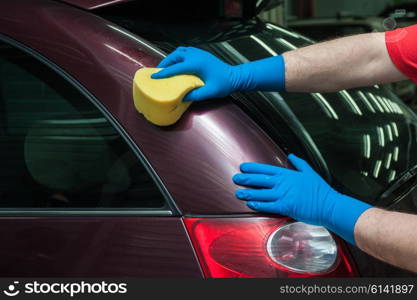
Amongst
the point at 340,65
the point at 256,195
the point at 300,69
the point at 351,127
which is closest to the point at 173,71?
the point at 256,195

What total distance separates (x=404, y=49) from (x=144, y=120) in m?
0.97

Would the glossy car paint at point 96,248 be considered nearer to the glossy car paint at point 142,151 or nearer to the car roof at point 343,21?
the glossy car paint at point 142,151

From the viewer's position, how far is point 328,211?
1660 millimetres

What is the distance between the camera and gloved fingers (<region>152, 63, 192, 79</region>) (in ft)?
5.43

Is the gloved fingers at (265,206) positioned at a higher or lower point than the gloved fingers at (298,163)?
lower

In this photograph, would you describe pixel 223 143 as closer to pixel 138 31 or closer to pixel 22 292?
pixel 138 31

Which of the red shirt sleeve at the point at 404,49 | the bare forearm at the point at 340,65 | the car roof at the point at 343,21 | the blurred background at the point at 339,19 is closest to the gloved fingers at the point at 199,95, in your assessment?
the bare forearm at the point at 340,65

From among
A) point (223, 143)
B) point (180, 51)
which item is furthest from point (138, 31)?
point (223, 143)

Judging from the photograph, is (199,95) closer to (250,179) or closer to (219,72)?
(219,72)

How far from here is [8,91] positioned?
5.92 ft

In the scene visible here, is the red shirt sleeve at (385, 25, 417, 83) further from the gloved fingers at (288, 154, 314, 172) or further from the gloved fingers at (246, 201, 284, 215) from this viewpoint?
the gloved fingers at (246, 201, 284, 215)

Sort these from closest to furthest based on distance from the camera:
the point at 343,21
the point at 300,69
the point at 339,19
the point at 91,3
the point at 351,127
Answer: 1. the point at 91,3
2. the point at 300,69
3. the point at 351,127
4. the point at 343,21
5. the point at 339,19

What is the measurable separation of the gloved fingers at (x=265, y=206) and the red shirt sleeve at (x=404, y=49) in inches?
32.0

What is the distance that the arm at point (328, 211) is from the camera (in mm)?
1562
